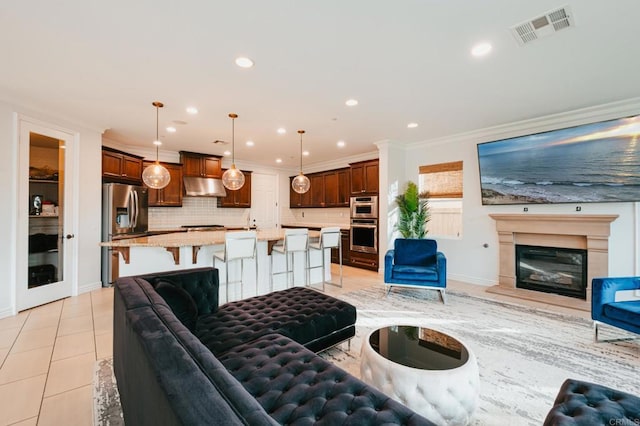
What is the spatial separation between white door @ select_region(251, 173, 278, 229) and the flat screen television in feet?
18.5

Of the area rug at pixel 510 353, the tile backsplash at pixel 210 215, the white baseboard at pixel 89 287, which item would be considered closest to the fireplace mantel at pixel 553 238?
the area rug at pixel 510 353

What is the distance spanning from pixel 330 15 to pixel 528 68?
7.26 feet

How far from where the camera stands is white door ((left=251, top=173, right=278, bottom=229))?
8117 millimetres

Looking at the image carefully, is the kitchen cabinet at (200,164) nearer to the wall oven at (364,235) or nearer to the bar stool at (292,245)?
the bar stool at (292,245)

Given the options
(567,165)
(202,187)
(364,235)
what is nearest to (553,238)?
(567,165)

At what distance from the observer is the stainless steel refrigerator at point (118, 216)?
4895 mm

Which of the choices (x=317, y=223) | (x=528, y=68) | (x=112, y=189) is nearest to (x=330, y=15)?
(x=528, y=68)

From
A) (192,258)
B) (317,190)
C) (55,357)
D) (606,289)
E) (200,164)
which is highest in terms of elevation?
(200,164)

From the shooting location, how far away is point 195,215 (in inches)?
278

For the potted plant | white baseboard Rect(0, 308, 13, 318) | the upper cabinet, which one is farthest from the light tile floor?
the upper cabinet

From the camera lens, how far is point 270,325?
7.18 ft

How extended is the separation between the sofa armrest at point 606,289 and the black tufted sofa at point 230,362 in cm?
258

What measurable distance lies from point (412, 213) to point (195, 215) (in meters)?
5.24

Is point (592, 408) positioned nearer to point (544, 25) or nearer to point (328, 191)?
point (544, 25)
